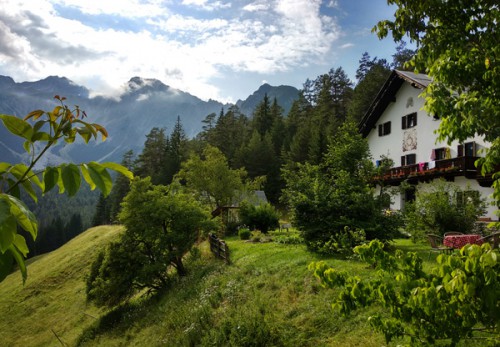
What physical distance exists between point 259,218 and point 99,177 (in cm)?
2908

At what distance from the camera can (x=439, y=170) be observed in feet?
84.9

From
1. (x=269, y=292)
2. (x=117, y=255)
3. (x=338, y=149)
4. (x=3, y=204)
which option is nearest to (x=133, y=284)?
(x=117, y=255)

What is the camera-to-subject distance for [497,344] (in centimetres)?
280

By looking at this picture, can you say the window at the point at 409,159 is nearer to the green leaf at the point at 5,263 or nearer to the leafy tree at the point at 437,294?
the leafy tree at the point at 437,294

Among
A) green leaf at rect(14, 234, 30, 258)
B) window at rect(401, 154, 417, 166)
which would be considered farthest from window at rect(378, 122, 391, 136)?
green leaf at rect(14, 234, 30, 258)

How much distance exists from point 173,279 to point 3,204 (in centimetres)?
2122

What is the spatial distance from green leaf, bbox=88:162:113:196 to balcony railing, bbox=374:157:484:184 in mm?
24710

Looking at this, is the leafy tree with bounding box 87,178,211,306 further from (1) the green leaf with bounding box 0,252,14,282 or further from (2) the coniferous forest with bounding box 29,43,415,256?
(2) the coniferous forest with bounding box 29,43,415,256

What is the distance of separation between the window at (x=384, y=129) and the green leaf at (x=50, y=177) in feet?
118

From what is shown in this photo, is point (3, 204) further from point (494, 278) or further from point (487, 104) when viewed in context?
point (487, 104)

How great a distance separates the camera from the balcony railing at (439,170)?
2425cm

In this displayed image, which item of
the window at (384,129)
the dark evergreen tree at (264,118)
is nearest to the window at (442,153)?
the window at (384,129)

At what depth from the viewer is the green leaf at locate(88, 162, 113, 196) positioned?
1.43 m

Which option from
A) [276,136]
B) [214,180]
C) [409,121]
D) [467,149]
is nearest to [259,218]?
[214,180]
